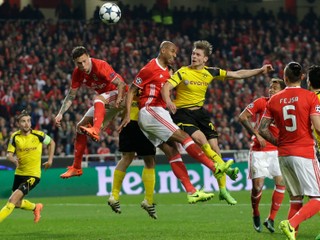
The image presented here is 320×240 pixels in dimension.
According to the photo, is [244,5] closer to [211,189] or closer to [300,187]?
[211,189]

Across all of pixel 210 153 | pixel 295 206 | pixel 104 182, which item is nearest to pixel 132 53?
pixel 104 182

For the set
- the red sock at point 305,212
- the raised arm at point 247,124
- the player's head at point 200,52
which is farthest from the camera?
the raised arm at point 247,124

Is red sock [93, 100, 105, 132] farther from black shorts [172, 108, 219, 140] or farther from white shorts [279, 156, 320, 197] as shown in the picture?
white shorts [279, 156, 320, 197]

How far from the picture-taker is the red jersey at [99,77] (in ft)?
48.2

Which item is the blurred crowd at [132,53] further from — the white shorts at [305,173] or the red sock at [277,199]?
the white shorts at [305,173]

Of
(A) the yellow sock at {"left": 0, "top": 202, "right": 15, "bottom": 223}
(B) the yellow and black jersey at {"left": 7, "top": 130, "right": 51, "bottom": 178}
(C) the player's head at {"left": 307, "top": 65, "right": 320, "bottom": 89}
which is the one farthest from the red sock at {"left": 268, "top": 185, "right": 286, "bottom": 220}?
(B) the yellow and black jersey at {"left": 7, "top": 130, "right": 51, "bottom": 178}

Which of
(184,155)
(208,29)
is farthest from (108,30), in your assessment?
(184,155)

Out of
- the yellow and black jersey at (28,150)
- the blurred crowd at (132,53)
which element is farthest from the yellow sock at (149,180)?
the blurred crowd at (132,53)

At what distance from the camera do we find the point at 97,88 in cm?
1502

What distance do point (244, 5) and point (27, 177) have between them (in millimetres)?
28872

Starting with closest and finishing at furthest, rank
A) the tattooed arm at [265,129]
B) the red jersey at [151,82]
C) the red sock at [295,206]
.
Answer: the tattooed arm at [265,129] → the red sock at [295,206] → the red jersey at [151,82]

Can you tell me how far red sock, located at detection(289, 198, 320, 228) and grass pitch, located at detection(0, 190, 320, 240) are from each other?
1.94 m

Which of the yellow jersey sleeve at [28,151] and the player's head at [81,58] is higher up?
the player's head at [81,58]

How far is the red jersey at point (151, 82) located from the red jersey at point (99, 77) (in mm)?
516
